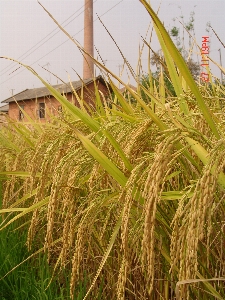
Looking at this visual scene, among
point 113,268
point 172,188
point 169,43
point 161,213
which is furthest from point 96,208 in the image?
point 113,268

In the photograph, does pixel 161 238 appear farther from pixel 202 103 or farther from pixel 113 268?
pixel 113 268

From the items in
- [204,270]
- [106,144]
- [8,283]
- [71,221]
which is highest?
[106,144]

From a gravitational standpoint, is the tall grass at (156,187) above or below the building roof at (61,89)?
below

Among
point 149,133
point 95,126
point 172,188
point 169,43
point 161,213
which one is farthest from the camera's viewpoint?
point 172,188

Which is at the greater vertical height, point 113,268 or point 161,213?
point 161,213

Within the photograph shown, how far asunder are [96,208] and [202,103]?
1.59ft

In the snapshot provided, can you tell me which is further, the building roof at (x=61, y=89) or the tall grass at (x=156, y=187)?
the building roof at (x=61, y=89)

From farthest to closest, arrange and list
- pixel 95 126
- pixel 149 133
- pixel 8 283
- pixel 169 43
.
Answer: pixel 8 283
pixel 95 126
pixel 149 133
pixel 169 43

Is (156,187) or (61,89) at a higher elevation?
(61,89)

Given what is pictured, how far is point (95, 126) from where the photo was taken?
1.44 metres

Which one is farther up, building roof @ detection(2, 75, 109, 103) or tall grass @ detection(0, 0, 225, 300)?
building roof @ detection(2, 75, 109, 103)

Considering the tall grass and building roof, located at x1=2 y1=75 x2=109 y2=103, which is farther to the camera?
building roof, located at x1=2 y1=75 x2=109 y2=103

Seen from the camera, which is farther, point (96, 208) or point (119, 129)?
point (119, 129)

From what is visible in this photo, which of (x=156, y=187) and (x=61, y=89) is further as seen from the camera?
(x=61, y=89)
